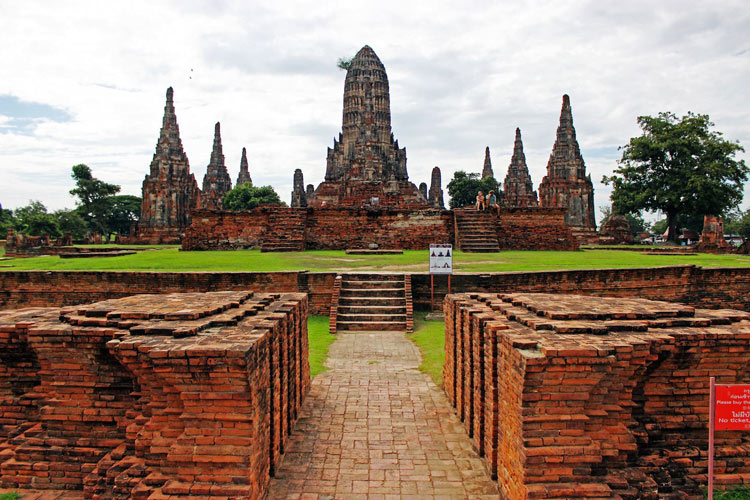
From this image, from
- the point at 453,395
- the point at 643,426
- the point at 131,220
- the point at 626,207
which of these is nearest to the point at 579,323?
the point at 643,426

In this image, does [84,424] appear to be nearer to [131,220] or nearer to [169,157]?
[169,157]

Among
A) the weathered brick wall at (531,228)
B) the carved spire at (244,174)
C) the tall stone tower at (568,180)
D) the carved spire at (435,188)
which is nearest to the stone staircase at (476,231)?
the weathered brick wall at (531,228)

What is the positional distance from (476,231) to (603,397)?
48.4ft

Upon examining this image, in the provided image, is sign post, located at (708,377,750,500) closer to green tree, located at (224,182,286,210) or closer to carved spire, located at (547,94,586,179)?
carved spire, located at (547,94,586,179)

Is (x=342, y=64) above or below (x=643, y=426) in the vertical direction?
above

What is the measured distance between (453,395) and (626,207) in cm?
2895

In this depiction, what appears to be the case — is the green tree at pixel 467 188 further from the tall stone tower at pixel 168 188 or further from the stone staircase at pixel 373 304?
the stone staircase at pixel 373 304

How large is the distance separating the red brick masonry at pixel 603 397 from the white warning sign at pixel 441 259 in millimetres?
4863

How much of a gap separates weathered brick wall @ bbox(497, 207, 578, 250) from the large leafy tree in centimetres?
1351

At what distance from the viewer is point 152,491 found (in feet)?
10.9

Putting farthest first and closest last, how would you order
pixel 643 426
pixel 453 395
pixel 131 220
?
pixel 131 220, pixel 453 395, pixel 643 426

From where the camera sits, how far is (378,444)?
14.8 ft

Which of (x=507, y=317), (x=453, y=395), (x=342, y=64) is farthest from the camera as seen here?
(x=342, y=64)

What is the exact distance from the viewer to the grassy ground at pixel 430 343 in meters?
6.85
